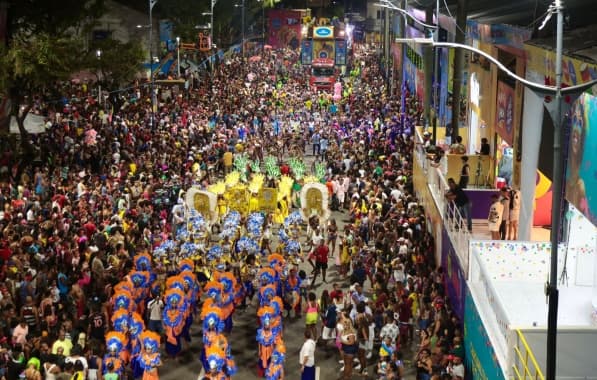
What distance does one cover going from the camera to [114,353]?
599 inches

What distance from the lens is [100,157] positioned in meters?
32.4

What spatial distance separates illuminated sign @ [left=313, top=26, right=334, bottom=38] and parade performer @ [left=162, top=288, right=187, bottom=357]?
54.7m

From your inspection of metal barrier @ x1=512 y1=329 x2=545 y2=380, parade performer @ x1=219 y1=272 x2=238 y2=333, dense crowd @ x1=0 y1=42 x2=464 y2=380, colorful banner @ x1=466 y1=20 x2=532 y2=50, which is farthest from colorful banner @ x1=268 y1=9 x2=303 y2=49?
metal barrier @ x1=512 y1=329 x2=545 y2=380

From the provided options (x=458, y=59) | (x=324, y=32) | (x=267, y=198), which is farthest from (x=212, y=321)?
(x=324, y=32)

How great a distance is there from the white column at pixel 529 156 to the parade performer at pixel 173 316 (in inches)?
284

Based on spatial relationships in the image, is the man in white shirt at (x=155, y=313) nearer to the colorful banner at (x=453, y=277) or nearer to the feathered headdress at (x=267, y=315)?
the feathered headdress at (x=267, y=315)

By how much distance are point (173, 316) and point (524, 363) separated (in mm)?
7827

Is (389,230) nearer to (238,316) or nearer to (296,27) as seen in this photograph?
(238,316)

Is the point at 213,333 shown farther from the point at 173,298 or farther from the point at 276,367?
the point at 173,298

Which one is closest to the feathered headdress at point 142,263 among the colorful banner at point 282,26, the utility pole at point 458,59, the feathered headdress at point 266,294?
the feathered headdress at point 266,294

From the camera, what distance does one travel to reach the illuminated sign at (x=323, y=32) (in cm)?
7062

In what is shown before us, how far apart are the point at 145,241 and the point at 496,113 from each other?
10.4 metres

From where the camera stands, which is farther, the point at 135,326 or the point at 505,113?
the point at 505,113

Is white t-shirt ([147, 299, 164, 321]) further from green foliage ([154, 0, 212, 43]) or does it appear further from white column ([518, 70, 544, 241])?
green foliage ([154, 0, 212, 43])
